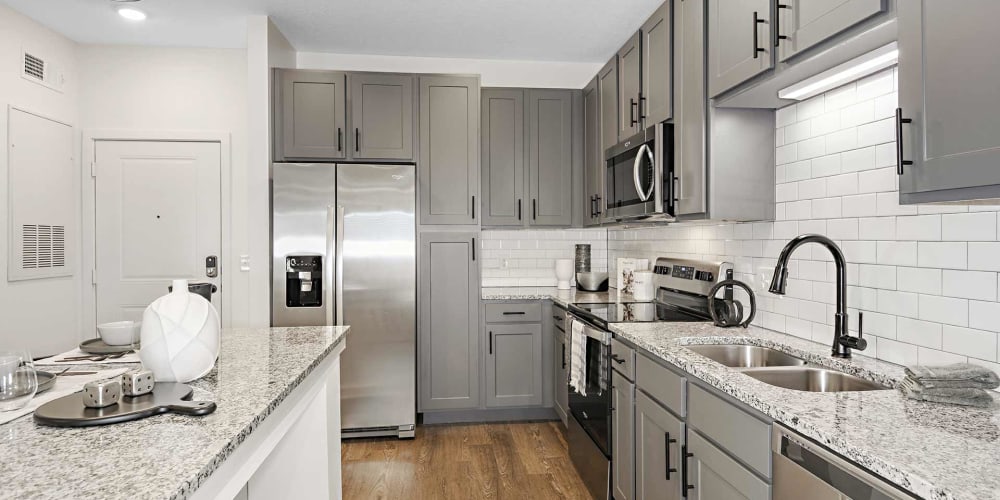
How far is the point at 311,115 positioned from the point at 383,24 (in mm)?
783

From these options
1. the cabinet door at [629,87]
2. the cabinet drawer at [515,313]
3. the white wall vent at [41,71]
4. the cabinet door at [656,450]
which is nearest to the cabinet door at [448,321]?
the cabinet drawer at [515,313]

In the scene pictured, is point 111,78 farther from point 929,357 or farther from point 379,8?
point 929,357

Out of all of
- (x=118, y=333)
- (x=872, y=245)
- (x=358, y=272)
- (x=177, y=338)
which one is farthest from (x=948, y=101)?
(x=358, y=272)

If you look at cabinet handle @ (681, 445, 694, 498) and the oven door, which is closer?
cabinet handle @ (681, 445, 694, 498)

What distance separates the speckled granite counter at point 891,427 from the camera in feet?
3.03

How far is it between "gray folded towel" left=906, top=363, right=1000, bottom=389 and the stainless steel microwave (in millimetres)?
1375

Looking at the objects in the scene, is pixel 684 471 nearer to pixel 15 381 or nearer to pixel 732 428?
pixel 732 428

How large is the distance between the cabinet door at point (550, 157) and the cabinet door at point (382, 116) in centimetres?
95

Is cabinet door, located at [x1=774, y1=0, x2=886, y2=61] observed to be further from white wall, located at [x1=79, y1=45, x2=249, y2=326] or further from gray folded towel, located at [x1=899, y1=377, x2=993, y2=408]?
white wall, located at [x1=79, y1=45, x2=249, y2=326]

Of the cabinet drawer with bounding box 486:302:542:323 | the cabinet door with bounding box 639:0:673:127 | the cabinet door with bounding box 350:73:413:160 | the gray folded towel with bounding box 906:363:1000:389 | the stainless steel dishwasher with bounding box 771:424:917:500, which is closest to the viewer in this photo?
the stainless steel dishwasher with bounding box 771:424:917:500

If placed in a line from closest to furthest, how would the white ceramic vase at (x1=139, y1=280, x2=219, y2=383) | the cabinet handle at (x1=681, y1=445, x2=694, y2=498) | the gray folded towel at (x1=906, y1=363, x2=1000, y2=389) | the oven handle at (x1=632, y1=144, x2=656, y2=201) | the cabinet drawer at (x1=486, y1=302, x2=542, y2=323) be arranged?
the gray folded towel at (x1=906, y1=363, x2=1000, y2=389)
the white ceramic vase at (x1=139, y1=280, x2=219, y2=383)
the cabinet handle at (x1=681, y1=445, x2=694, y2=498)
the oven handle at (x1=632, y1=144, x2=656, y2=201)
the cabinet drawer at (x1=486, y1=302, x2=542, y2=323)

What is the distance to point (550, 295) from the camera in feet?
12.9

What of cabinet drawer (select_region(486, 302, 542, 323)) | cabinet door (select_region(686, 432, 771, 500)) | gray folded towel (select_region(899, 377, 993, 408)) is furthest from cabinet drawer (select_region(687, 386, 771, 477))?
cabinet drawer (select_region(486, 302, 542, 323))

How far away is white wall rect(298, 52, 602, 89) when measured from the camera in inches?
167
